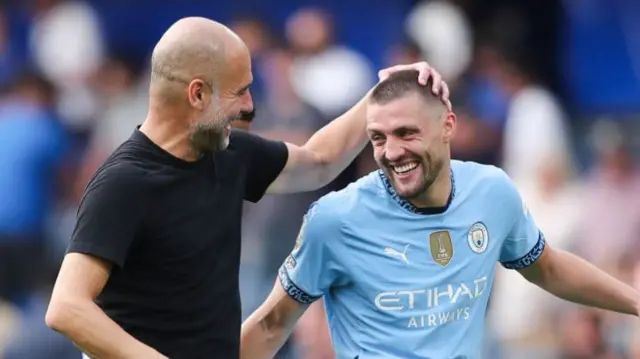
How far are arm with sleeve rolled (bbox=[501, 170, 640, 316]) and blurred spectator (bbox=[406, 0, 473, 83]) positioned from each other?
6.28 meters

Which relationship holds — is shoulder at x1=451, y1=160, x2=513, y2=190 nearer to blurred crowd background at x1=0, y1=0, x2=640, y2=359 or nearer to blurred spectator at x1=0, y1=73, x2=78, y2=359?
blurred crowd background at x1=0, y1=0, x2=640, y2=359

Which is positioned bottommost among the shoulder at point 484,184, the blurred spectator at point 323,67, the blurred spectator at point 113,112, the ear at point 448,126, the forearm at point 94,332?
the forearm at point 94,332

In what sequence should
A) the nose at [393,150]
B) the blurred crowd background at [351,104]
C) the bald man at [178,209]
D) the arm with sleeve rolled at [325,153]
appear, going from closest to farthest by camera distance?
the bald man at [178,209], the nose at [393,150], the arm with sleeve rolled at [325,153], the blurred crowd background at [351,104]

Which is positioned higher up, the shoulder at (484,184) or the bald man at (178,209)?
the shoulder at (484,184)

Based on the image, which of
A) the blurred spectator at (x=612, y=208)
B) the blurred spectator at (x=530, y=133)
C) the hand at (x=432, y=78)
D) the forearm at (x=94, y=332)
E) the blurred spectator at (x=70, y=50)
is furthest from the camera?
the blurred spectator at (x=70, y=50)

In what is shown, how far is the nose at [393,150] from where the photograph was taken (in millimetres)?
5832

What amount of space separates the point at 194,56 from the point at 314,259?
0.99m

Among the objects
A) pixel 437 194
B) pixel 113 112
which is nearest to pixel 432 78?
pixel 437 194

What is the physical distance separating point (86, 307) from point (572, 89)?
977 centimetres

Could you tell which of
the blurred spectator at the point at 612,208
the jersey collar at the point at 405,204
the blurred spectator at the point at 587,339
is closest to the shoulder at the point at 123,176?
the jersey collar at the point at 405,204

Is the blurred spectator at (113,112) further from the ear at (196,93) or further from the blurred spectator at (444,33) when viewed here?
the ear at (196,93)

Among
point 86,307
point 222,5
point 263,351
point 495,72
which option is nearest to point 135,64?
point 222,5

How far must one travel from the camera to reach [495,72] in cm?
1260

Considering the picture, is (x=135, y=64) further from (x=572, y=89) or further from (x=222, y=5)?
(x=572, y=89)
